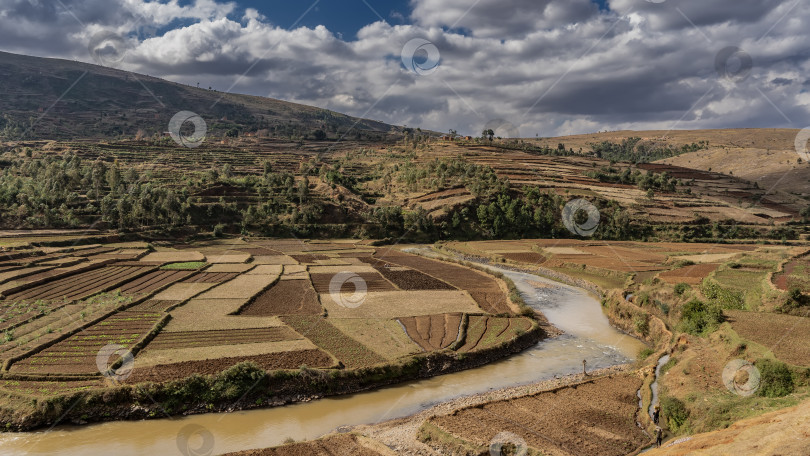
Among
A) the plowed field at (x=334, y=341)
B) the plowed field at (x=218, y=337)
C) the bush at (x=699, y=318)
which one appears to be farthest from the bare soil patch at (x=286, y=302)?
the bush at (x=699, y=318)

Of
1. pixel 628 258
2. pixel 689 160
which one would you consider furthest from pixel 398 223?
pixel 689 160

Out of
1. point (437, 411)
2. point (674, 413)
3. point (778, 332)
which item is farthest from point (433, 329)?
point (778, 332)

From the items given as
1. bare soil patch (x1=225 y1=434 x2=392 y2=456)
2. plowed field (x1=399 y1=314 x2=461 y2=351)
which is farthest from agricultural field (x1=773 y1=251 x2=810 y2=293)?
bare soil patch (x1=225 y1=434 x2=392 y2=456)

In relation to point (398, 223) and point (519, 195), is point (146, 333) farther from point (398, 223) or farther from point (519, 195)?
point (519, 195)

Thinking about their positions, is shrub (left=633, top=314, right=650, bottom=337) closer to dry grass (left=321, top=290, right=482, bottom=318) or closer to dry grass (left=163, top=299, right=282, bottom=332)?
dry grass (left=321, top=290, right=482, bottom=318)

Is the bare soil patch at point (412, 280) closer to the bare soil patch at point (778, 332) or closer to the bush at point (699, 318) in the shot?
the bush at point (699, 318)

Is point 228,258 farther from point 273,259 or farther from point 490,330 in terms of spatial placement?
point 490,330
